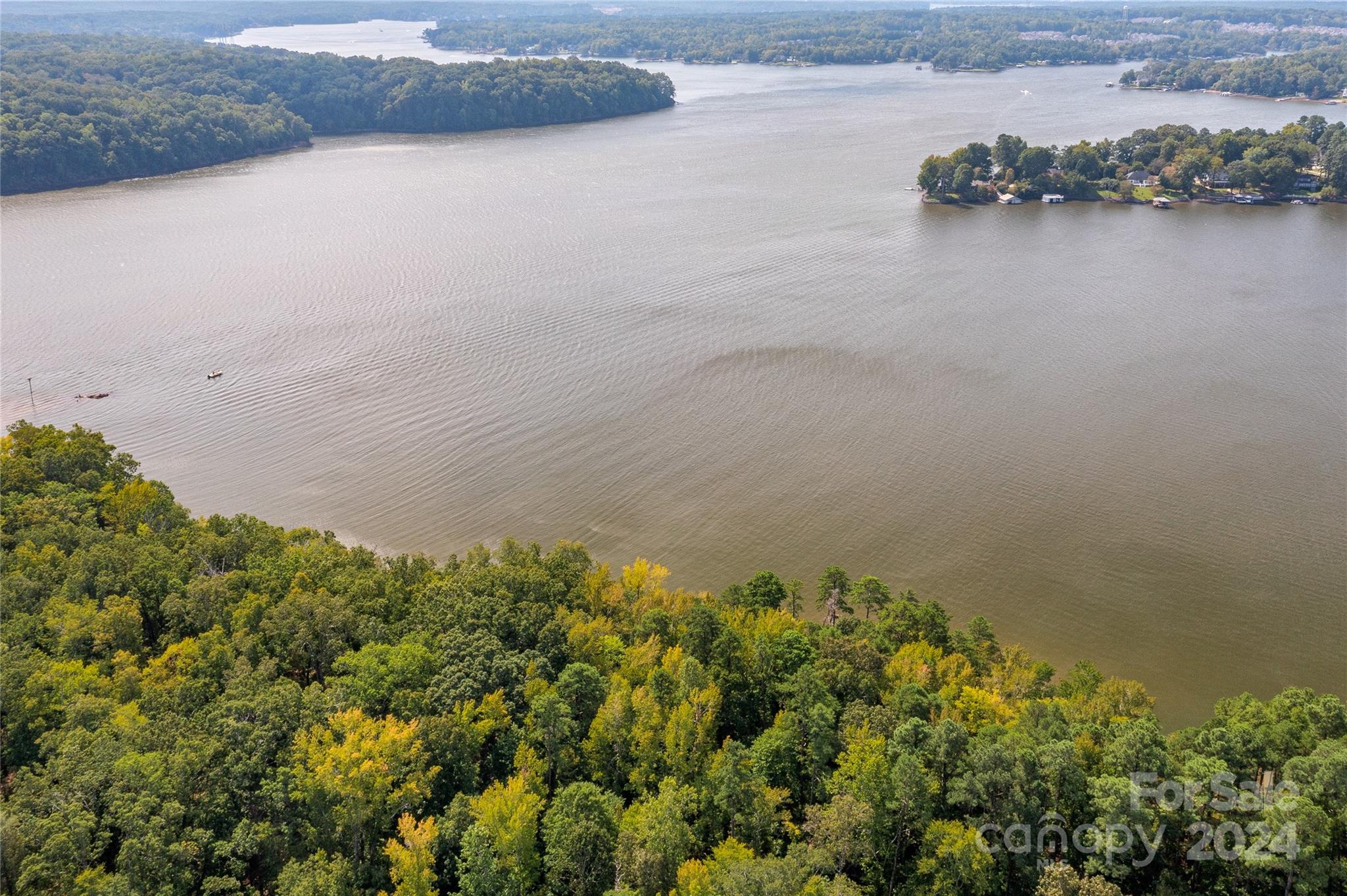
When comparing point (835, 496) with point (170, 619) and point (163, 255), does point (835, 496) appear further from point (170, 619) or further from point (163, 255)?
point (163, 255)

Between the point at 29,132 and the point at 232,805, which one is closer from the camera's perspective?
the point at 232,805

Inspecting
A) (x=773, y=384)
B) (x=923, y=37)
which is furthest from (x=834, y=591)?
(x=923, y=37)

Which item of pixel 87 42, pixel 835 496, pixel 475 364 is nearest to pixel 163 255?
pixel 475 364

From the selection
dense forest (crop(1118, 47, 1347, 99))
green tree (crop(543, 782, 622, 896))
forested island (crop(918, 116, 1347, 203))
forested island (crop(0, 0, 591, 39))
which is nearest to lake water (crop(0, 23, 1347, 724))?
forested island (crop(918, 116, 1347, 203))

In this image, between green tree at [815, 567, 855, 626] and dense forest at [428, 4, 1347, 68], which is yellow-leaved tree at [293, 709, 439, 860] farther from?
dense forest at [428, 4, 1347, 68]

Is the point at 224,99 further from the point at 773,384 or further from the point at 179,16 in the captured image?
the point at 179,16

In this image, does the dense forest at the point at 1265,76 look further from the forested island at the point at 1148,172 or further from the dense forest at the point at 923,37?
the forested island at the point at 1148,172
